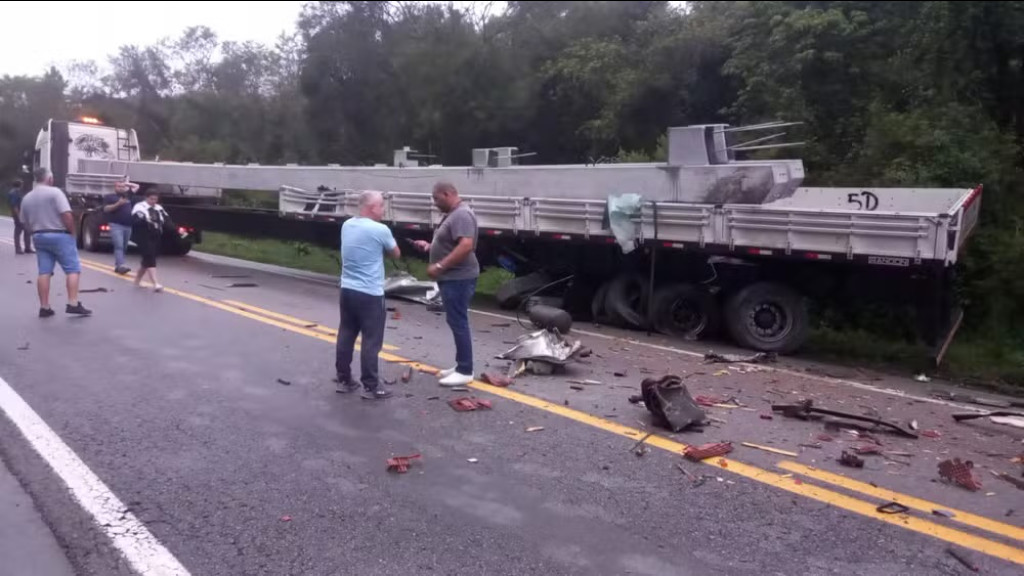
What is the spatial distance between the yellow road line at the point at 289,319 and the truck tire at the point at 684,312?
357cm

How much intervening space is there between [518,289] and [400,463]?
7.39 meters

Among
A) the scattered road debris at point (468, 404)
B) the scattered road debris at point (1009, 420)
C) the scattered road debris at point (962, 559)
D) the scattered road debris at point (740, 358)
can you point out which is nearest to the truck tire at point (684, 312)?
the scattered road debris at point (740, 358)

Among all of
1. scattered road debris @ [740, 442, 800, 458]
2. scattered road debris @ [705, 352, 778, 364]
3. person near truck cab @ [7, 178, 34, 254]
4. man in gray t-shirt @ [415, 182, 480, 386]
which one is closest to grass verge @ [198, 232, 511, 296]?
person near truck cab @ [7, 178, 34, 254]

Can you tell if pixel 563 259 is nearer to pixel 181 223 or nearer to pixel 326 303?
pixel 326 303

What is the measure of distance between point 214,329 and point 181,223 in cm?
1118

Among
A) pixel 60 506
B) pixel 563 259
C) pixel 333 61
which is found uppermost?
pixel 333 61

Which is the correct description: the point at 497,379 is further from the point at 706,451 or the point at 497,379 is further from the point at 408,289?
the point at 408,289

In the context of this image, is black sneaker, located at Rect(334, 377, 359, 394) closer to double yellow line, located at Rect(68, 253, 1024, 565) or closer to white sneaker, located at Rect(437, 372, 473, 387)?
white sneaker, located at Rect(437, 372, 473, 387)

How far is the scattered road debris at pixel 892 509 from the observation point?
4.73 metres

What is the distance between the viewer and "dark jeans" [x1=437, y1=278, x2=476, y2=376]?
7258mm

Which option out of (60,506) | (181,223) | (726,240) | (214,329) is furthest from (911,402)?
(181,223)

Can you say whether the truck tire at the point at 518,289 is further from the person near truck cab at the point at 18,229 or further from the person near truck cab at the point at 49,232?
the person near truck cab at the point at 18,229

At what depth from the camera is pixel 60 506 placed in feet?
15.1

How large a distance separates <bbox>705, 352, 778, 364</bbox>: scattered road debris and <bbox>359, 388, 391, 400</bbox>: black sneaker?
3678mm
